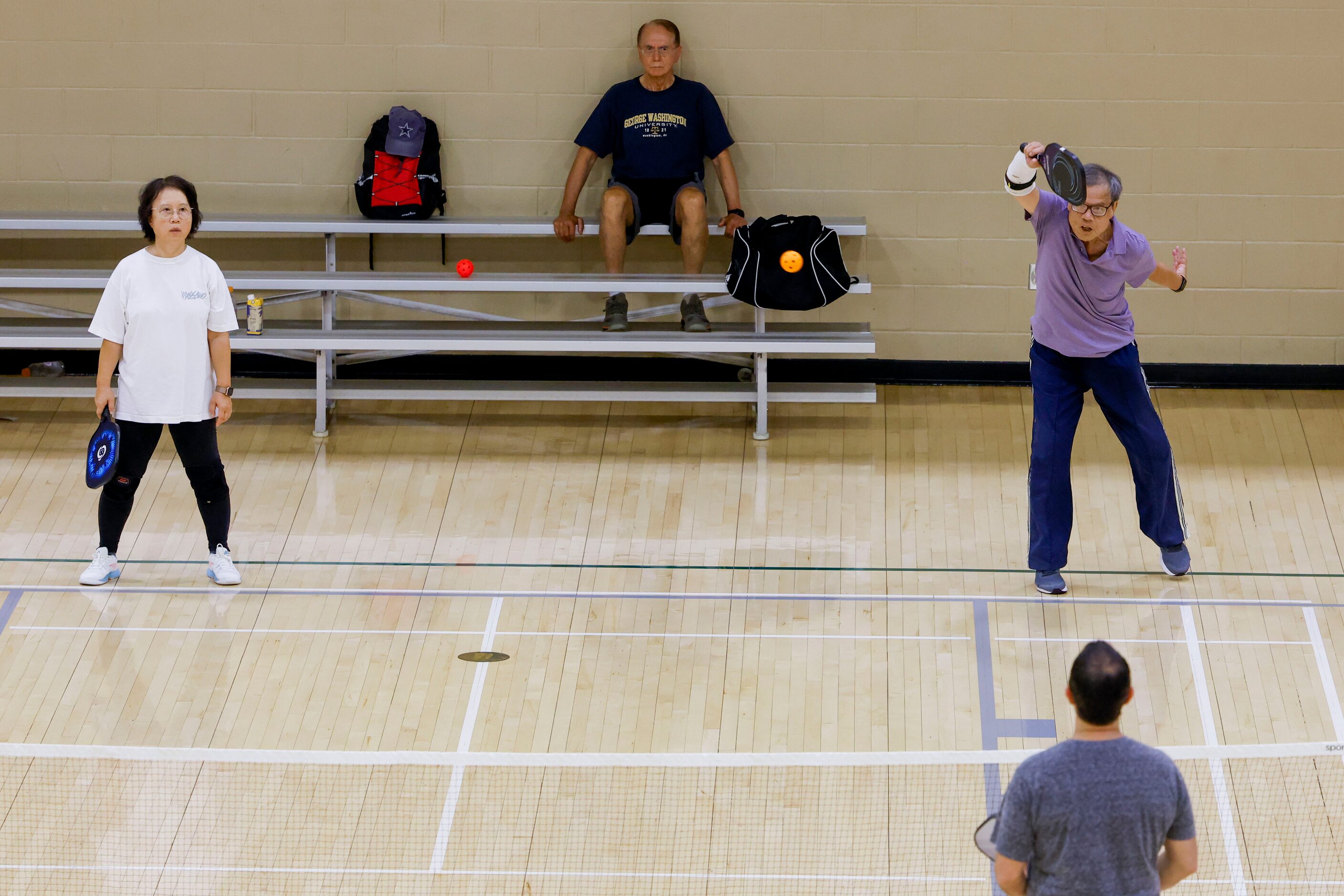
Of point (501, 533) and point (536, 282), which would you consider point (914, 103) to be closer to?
point (536, 282)

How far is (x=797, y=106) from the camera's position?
→ 312 inches

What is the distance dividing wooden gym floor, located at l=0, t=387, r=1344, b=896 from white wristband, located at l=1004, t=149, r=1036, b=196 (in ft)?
4.99

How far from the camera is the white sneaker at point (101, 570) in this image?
5.73 metres

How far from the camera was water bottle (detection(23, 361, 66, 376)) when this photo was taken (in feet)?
25.9

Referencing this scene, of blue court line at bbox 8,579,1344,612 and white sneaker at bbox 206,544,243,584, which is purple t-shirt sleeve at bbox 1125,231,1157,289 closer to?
blue court line at bbox 8,579,1344,612

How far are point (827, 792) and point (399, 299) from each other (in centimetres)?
457

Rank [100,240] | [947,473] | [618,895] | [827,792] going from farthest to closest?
[100,240] → [947,473] → [827,792] → [618,895]

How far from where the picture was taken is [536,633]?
213 inches

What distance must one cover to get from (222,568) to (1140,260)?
353 cm

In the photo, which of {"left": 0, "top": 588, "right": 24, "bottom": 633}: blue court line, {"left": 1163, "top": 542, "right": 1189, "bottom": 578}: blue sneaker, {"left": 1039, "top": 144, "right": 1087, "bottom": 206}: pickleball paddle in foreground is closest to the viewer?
{"left": 1039, "top": 144, "right": 1087, "bottom": 206}: pickleball paddle in foreground

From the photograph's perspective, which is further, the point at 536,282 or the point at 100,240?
the point at 100,240

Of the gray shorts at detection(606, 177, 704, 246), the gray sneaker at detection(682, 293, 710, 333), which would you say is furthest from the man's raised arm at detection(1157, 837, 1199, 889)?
the gray shorts at detection(606, 177, 704, 246)

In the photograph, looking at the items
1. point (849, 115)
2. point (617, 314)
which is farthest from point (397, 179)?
point (849, 115)

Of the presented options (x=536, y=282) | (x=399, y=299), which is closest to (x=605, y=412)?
(x=536, y=282)
